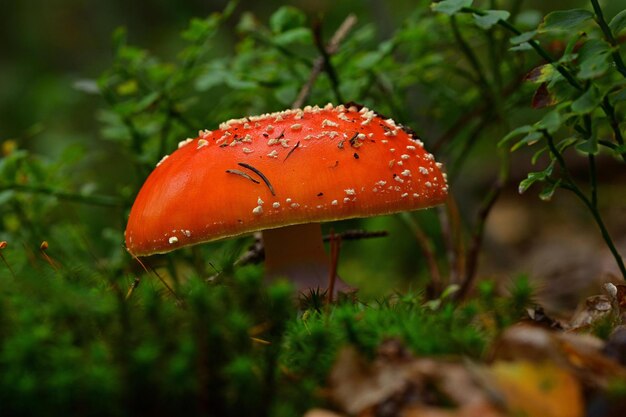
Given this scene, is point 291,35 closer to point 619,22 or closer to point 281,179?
point 281,179

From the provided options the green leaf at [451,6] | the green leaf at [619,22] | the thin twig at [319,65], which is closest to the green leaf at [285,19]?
the thin twig at [319,65]

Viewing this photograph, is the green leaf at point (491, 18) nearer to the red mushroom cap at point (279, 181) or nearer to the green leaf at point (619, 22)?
the green leaf at point (619, 22)

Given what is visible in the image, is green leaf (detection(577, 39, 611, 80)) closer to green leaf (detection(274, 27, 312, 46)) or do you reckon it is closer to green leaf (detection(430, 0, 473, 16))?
green leaf (detection(430, 0, 473, 16))

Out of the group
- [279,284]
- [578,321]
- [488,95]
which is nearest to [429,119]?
[488,95]

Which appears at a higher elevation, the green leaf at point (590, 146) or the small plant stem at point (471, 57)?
the green leaf at point (590, 146)

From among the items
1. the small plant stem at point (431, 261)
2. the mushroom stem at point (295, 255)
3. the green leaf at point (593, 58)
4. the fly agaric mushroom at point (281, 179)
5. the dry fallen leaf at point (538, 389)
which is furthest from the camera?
the small plant stem at point (431, 261)

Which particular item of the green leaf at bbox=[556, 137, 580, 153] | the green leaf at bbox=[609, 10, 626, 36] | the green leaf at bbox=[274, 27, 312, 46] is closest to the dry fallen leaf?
the green leaf at bbox=[556, 137, 580, 153]

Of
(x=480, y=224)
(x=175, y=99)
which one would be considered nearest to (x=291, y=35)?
(x=175, y=99)
